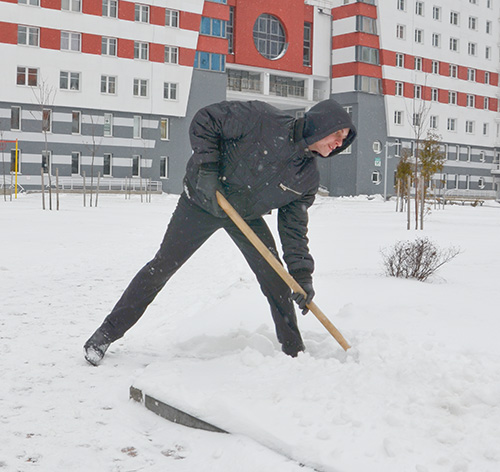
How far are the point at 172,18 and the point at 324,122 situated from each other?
1506 inches

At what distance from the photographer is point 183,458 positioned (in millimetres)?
2768

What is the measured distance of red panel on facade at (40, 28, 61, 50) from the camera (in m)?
35.2

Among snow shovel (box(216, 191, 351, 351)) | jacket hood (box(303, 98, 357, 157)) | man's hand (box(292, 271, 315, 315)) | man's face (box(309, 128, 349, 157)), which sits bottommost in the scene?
man's hand (box(292, 271, 315, 315))

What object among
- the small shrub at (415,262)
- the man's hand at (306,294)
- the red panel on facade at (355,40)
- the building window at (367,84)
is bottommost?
the small shrub at (415,262)

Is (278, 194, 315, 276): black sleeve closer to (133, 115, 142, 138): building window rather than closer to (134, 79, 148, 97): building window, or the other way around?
(134, 79, 148, 97): building window

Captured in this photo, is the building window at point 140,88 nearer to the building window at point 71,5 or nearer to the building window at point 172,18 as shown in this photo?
the building window at point 172,18

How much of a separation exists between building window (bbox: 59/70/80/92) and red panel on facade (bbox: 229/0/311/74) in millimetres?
11869

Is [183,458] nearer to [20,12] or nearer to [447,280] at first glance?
[447,280]

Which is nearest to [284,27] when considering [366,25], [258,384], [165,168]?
[366,25]

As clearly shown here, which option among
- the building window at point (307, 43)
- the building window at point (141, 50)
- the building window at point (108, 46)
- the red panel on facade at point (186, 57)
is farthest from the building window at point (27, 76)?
→ the building window at point (307, 43)

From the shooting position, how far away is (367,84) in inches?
1837

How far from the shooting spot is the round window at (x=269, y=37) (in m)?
45.2

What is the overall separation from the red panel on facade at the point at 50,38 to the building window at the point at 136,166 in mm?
7496

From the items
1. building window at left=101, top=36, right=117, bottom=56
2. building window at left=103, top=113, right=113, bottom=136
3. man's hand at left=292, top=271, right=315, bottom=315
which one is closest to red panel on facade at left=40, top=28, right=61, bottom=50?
building window at left=101, top=36, right=117, bottom=56
